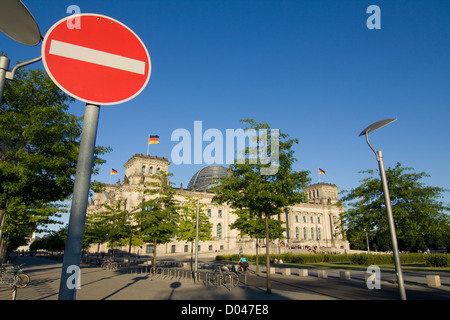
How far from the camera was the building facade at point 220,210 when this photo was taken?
2800 inches

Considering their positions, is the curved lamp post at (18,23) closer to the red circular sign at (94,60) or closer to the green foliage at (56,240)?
the red circular sign at (94,60)

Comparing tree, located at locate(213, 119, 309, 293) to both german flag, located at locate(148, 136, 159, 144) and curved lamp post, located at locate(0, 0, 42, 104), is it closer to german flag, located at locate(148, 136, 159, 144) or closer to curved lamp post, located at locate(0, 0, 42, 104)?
curved lamp post, located at locate(0, 0, 42, 104)

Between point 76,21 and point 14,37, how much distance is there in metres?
1.21

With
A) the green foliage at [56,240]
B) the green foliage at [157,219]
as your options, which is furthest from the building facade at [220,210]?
the green foliage at [157,219]

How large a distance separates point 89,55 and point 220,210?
85409mm

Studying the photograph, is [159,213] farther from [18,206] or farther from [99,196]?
[99,196]

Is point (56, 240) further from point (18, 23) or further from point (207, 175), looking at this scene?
point (207, 175)

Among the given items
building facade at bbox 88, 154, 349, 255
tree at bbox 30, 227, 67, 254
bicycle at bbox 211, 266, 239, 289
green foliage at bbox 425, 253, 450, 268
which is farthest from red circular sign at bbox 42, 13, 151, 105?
building facade at bbox 88, 154, 349, 255

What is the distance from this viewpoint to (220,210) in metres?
86.6

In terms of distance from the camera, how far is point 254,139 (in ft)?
59.1

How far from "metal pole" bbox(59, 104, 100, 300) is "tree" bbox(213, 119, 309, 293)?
14.0m

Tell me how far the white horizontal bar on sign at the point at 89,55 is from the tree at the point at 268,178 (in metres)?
13.8

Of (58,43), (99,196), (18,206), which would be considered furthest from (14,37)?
(99,196)

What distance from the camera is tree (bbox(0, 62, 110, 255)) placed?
1455 centimetres
